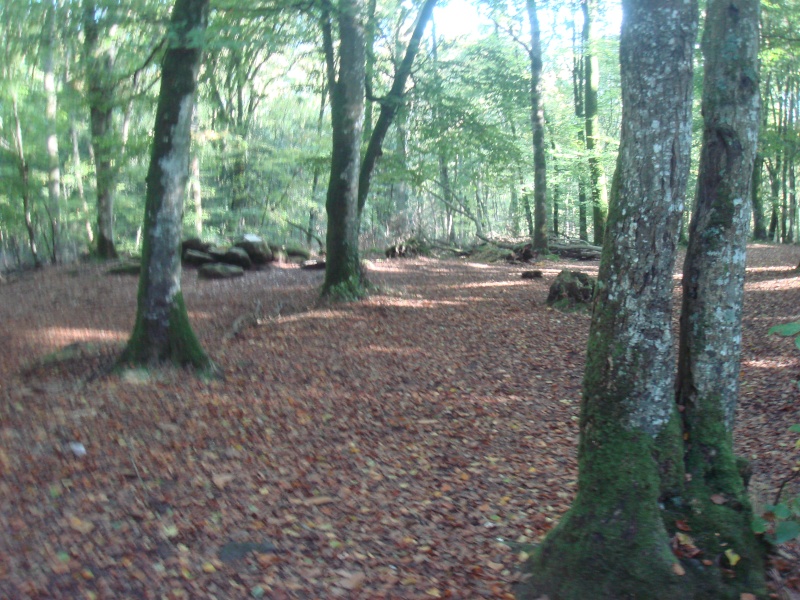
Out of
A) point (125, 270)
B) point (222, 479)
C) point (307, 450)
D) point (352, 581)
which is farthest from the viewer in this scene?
point (125, 270)

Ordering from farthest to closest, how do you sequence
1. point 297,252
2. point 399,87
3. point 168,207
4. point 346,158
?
point 297,252
point 399,87
point 346,158
point 168,207

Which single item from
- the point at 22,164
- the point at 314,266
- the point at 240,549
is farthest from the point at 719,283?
the point at 22,164

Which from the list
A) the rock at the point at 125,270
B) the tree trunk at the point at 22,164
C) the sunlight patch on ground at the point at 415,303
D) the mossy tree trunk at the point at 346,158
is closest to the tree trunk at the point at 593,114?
the sunlight patch on ground at the point at 415,303

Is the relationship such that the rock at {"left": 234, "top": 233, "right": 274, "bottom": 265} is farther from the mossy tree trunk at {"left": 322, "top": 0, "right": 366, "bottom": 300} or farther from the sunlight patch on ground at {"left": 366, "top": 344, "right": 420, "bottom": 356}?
the sunlight patch on ground at {"left": 366, "top": 344, "right": 420, "bottom": 356}

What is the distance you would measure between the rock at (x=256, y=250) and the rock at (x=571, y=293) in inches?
343

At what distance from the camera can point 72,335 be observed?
9.85 meters

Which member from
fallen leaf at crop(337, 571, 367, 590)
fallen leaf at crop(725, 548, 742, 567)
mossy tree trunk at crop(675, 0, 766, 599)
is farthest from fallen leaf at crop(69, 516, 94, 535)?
fallen leaf at crop(725, 548, 742, 567)

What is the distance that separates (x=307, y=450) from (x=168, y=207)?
12.0ft

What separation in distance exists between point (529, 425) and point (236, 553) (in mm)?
4247

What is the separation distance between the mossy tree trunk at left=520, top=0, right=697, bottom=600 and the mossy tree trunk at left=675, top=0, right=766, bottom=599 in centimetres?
30

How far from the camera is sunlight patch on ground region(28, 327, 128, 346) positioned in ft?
31.3

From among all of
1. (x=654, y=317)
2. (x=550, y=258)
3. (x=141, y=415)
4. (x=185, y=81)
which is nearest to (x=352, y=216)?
(x=185, y=81)

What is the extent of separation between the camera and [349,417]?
292 inches

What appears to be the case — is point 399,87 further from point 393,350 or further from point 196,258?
point 196,258
